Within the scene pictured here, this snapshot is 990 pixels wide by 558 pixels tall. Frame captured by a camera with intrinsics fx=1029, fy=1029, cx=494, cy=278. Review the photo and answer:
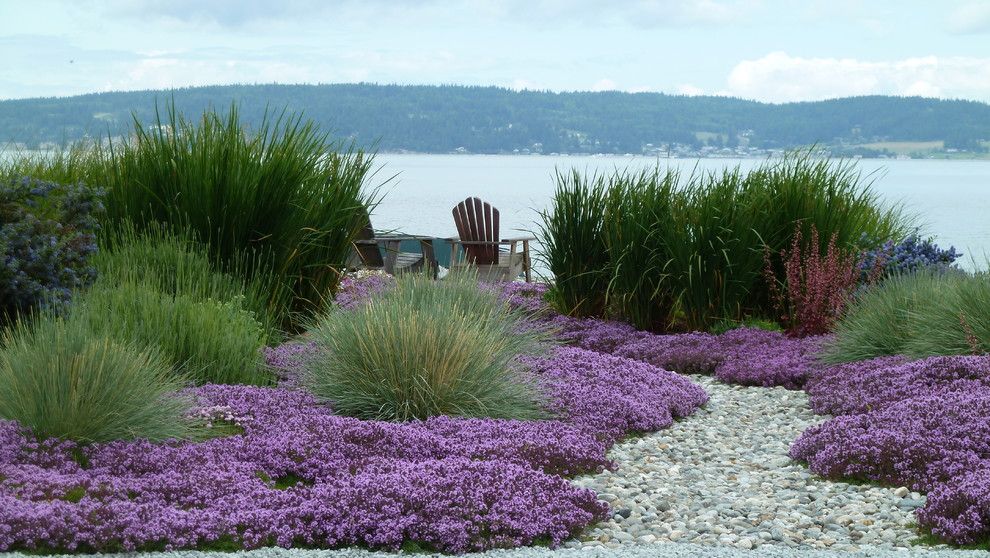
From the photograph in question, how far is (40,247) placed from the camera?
279 inches

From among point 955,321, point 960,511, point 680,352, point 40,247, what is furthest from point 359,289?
point 960,511

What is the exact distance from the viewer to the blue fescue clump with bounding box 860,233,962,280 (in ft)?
32.8

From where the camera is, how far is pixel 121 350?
203 inches

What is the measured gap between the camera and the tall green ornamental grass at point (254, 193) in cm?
819

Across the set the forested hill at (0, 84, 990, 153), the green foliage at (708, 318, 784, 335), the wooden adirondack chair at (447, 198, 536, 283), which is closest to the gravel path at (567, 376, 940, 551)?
the green foliage at (708, 318, 784, 335)

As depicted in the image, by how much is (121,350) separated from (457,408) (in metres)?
1.98

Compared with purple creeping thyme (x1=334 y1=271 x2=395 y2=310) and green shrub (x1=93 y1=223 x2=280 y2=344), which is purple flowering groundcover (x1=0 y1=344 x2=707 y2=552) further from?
purple creeping thyme (x1=334 y1=271 x2=395 y2=310)

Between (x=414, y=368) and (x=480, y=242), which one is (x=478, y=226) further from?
(x=414, y=368)

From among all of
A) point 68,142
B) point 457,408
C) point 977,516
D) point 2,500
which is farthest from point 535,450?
point 68,142

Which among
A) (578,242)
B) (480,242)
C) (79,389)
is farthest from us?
(480,242)

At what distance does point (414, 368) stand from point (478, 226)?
8.46 metres

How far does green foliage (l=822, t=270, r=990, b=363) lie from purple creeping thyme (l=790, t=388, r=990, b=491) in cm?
152

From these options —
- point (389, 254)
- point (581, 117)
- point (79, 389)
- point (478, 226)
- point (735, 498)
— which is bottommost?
point (735, 498)

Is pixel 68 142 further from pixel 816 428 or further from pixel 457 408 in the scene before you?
pixel 816 428
